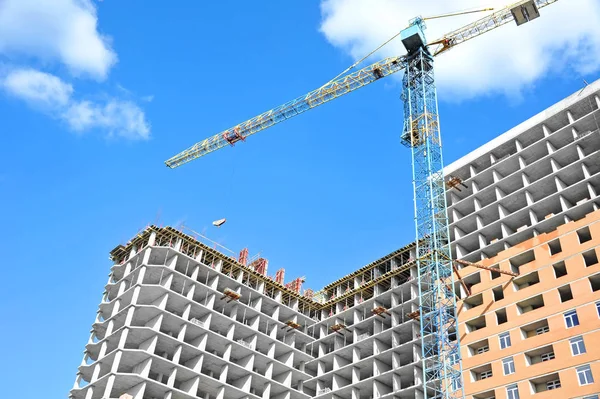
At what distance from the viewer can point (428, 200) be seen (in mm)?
84375

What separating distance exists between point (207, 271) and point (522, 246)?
42106 millimetres

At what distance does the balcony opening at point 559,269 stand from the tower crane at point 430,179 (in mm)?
11407

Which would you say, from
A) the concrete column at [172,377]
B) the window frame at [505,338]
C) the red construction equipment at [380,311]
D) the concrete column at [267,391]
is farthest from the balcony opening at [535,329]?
the concrete column at [172,377]

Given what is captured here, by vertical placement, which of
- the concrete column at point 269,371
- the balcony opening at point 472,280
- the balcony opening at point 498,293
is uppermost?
the balcony opening at point 472,280

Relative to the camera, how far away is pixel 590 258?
68750mm

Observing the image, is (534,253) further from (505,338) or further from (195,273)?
(195,273)

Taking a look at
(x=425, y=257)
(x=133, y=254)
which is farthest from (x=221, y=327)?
(x=425, y=257)

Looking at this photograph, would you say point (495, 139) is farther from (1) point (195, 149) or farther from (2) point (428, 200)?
(1) point (195, 149)

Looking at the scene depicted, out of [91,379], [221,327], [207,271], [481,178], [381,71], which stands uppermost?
[381,71]

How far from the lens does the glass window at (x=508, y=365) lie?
2655 inches

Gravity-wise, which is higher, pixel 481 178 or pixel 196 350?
pixel 481 178

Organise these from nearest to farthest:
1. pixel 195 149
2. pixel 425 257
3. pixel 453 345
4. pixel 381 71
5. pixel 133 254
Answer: pixel 453 345 → pixel 425 257 → pixel 133 254 → pixel 381 71 → pixel 195 149

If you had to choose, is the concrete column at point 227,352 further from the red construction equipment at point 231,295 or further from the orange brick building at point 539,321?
the orange brick building at point 539,321

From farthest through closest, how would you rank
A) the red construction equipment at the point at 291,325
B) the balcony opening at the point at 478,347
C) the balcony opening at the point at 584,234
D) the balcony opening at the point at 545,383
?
the red construction equipment at the point at 291,325
the balcony opening at the point at 478,347
the balcony opening at the point at 584,234
the balcony opening at the point at 545,383
